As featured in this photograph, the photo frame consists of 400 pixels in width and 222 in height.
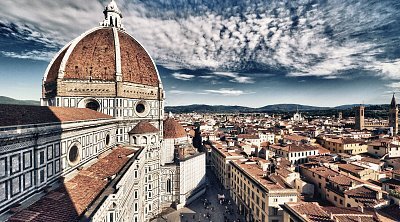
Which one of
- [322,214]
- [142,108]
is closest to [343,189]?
[322,214]

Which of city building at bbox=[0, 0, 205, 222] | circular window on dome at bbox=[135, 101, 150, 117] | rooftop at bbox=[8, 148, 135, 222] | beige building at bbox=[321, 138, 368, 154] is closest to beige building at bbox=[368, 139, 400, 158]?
beige building at bbox=[321, 138, 368, 154]

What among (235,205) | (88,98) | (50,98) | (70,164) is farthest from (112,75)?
(235,205)

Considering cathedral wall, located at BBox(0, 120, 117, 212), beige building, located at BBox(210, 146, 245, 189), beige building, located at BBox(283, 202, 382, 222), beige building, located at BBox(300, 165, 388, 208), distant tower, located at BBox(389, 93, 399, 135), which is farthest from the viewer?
distant tower, located at BBox(389, 93, 399, 135)

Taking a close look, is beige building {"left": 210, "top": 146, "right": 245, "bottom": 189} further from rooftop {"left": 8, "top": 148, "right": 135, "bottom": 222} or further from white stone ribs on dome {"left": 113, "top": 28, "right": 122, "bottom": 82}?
rooftop {"left": 8, "top": 148, "right": 135, "bottom": 222}

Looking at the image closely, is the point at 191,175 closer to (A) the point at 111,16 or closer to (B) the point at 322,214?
(B) the point at 322,214

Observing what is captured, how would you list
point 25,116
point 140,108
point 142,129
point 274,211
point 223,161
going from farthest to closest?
1. point 223,161
2. point 140,108
3. point 142,129
4. point 274,211
5. point 25,116

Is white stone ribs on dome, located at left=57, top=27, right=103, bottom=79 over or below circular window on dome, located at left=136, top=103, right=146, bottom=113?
over

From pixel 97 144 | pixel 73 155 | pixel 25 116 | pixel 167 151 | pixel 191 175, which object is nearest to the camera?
pixel 25 116
